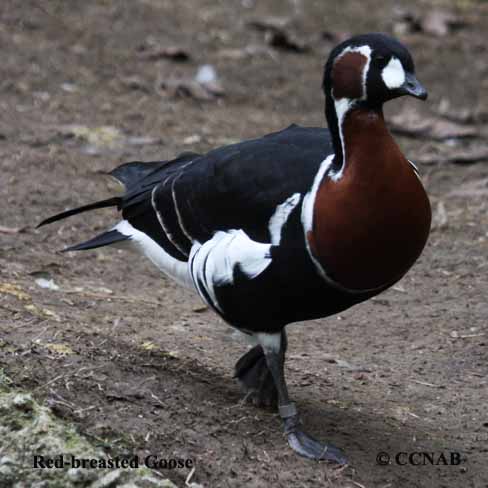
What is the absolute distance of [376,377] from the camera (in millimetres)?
4531

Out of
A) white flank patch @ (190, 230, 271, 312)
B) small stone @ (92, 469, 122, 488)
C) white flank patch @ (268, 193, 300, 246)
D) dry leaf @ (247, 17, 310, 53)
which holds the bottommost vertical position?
dry leaf @ (247, 17, 310, 53)

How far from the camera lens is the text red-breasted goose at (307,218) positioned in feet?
11.1

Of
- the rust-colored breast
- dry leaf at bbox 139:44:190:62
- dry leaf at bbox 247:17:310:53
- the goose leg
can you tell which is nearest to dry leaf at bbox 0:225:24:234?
the goose leg

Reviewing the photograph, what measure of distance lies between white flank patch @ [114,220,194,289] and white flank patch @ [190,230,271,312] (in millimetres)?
119

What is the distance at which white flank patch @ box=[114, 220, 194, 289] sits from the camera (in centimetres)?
403

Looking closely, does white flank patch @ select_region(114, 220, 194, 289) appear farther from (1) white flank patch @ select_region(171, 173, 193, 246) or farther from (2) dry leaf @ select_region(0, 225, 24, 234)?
(2) dry leaf @ select_region(0, 225, 24, 234)

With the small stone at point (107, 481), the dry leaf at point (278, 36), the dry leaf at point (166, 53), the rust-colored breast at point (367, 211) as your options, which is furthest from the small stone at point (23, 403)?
the dry leaf at point (278, 36)

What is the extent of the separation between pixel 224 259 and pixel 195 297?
1682 millimetres

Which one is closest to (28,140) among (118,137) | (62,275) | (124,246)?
(118,137)

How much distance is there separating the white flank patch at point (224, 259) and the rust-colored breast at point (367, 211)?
228 millimetres

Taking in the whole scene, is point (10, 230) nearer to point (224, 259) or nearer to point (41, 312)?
point (41, 312)

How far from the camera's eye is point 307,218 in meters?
3.47

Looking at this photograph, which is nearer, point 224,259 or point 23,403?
point 23,403

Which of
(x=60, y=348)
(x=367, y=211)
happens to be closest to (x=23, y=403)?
(x=60, y=348)
